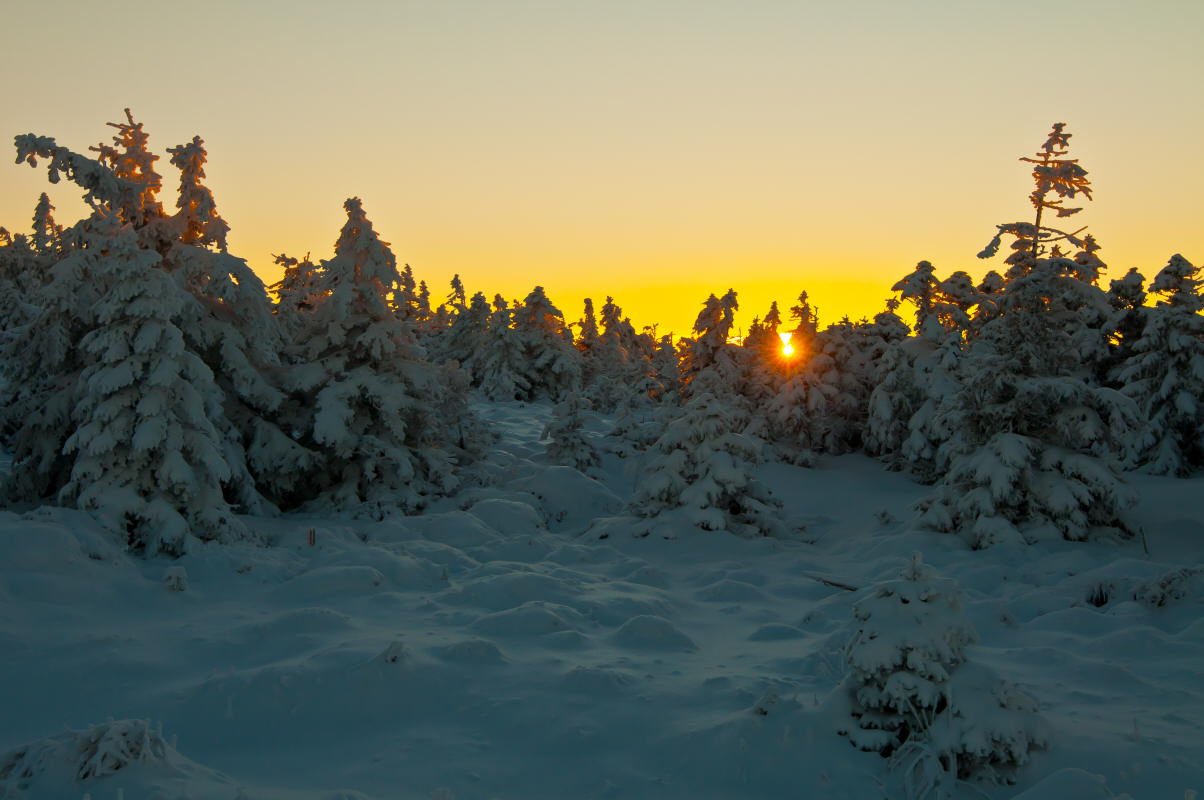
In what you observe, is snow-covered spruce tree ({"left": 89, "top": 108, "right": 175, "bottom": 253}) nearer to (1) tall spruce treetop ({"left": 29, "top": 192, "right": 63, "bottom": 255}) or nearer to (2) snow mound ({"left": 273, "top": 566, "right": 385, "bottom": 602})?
(2) snow mound ({"left": 273, "top": 566, "right": 385, "bottom": 602})

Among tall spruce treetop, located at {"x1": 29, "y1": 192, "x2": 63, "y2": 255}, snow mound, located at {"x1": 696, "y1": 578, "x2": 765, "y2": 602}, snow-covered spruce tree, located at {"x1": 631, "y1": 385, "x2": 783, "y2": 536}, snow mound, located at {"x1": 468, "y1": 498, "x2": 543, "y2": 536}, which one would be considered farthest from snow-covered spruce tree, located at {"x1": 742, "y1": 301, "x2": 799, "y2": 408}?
tall spruce treetop, located at {"x1": 29, "y1": 192, "x2": 63, "y2": 255}

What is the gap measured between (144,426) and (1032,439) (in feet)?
61.1

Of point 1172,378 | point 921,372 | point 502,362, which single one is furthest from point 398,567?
point 502,362

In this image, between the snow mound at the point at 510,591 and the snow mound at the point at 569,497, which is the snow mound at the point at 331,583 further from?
the snow mound at the point at 569,497

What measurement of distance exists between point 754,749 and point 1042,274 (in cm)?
1442

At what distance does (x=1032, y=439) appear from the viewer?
679 inches

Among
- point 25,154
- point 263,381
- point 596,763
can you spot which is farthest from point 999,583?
point 25,154

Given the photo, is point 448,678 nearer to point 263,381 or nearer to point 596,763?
point 596,763

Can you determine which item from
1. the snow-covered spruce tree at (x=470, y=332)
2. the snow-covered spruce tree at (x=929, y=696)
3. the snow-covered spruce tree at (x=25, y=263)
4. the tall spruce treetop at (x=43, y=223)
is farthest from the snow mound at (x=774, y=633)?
the tall spruce treetop at (x=43, y=223)

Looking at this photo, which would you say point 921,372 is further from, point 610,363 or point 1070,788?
point 610,363

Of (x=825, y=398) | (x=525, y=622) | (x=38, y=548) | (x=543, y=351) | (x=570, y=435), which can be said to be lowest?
(x=525, y=622)

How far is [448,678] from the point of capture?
903cm

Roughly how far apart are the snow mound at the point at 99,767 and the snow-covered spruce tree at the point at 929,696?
19.1 feet

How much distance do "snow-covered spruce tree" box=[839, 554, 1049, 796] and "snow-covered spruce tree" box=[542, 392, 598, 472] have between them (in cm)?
2070
